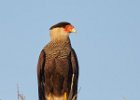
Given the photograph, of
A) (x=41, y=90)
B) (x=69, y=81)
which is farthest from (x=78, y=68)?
(x=41, y=90)

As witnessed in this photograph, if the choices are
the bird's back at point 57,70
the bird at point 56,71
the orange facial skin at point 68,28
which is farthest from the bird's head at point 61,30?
the bird's back at point 57,70

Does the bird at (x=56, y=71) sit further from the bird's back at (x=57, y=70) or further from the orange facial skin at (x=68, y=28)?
the orange facial skin at (x=68, y=28)

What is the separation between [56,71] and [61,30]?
99 centimetres

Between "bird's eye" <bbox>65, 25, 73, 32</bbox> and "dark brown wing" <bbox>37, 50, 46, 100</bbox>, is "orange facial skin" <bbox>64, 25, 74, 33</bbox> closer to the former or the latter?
"bird's eye" <bbox>65, 25, 73, 32</bbox>

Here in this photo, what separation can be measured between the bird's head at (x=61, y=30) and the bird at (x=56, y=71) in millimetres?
226

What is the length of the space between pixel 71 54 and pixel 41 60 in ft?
2.14

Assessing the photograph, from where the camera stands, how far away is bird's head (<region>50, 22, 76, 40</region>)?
9548 millimetres

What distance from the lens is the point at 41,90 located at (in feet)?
30.3

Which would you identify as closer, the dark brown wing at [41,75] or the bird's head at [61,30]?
the dark brown wing at [41,75]

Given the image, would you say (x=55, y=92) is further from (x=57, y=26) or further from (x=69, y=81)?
(x=57, y=26)

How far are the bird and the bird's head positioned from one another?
23 centimetres

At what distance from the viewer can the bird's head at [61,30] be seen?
955 cm

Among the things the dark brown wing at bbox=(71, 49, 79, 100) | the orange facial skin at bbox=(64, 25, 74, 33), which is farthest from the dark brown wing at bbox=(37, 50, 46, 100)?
the orange facial skin at bbox=(64, 25, 74, 33)

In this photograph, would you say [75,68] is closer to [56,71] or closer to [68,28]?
[56,71]
